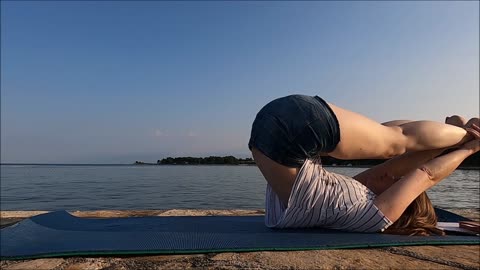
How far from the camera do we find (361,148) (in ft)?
7.70

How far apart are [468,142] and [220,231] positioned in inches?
82.0

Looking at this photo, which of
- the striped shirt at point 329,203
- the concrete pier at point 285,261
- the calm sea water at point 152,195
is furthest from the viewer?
the calm sea water at point 152,195

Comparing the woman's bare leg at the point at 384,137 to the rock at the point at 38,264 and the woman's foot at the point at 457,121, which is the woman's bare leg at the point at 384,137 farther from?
the rock at the point at 38,264

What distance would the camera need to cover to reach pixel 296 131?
7.18ft

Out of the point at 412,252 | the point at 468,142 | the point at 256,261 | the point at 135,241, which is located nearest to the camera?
the point at 256,261

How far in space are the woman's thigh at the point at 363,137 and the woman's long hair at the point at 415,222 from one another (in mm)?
447

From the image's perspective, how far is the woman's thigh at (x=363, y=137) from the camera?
228 centimetres

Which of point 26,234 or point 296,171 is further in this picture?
point 26,234

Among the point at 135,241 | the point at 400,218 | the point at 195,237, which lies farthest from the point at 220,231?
the point at 400,218

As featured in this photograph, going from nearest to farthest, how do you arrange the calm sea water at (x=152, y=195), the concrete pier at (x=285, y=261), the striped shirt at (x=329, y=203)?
the concrete pier at (x=285, y=261), the striped shirt at (x=329, y=203), the calm sea water at (x=152, y=195)

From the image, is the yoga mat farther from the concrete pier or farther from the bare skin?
the bare skin

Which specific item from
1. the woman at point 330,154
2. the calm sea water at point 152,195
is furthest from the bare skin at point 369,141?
the calm sea water at point 152,195

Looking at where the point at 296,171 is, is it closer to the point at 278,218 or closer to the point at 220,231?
the point at 278,218

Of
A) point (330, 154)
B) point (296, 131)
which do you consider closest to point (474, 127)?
point (330, 154)
